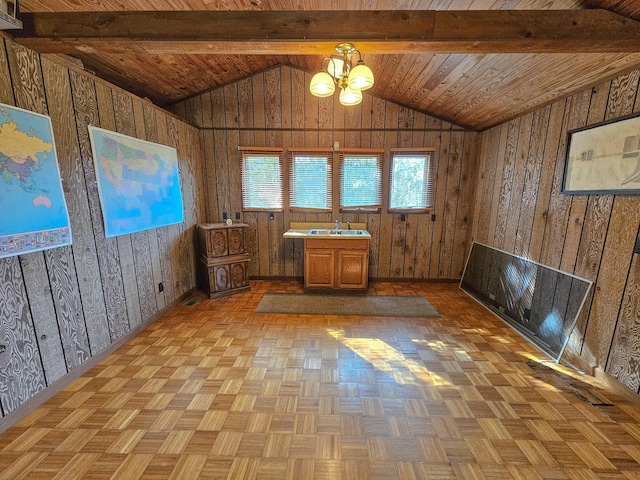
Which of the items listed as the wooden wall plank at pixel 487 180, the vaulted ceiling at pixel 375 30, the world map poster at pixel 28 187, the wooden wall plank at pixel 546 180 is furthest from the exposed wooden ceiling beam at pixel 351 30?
the wooden wall plank at pixel 487 180

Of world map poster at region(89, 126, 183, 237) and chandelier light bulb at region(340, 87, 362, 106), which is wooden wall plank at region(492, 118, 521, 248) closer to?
chandelier light bulb at region(340, 87, 362, 106)

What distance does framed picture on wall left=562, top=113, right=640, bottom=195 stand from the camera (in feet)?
5.90

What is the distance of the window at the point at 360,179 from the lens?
12.8 feet

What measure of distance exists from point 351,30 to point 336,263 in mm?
2609

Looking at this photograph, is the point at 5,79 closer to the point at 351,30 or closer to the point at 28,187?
the point at 28,187

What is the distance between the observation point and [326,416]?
5.46ft

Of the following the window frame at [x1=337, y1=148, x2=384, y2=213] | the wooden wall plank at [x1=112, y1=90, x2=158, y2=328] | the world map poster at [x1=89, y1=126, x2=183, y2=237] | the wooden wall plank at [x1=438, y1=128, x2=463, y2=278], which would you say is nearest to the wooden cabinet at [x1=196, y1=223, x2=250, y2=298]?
the world map poster at [x1=89, y1=126, x2=183, y2=237]

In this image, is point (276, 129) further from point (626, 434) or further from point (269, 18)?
point (626, 434)

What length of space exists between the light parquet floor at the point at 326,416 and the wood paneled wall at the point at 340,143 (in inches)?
68.7

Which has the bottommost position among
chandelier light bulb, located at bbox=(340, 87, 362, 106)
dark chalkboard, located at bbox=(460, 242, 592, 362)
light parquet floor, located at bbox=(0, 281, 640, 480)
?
light parquet floor, located at bbox=(0, 281, 640, 480)

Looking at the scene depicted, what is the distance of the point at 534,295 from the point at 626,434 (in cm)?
130

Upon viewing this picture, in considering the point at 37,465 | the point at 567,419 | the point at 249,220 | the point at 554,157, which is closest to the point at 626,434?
the point at 567,419

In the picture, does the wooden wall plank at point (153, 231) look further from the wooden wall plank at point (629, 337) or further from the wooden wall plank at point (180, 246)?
the wooden wall plank at point (629, 337)

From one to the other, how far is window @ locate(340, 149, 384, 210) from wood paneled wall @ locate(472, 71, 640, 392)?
5.14 feet
